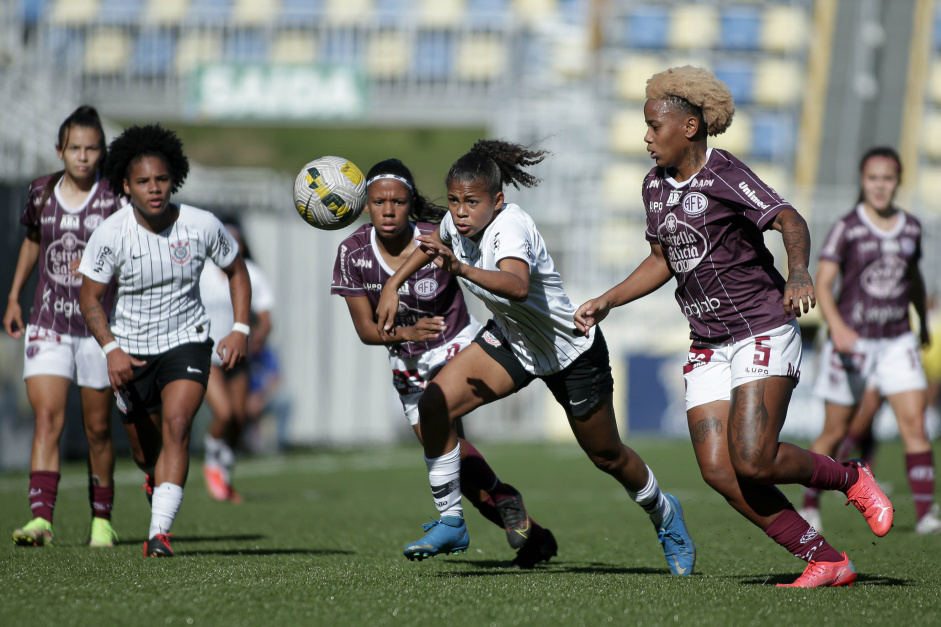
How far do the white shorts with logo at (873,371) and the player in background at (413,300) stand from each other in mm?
2781

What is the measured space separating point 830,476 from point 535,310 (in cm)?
144

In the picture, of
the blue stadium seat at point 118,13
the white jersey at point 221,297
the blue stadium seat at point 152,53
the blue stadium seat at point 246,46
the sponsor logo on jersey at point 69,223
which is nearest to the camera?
the sponsor logo on jersey at point 69,223

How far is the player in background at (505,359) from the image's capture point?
16.3 feet

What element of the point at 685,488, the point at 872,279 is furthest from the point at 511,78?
the point at 872,279

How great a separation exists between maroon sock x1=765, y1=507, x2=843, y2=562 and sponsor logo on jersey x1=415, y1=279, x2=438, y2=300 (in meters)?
1.97

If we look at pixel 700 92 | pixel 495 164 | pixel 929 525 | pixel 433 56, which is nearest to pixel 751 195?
pixel 700 92

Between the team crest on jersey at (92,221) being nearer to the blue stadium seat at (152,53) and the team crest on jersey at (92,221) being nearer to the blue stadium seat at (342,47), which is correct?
the blue stadium seat at (342,47)

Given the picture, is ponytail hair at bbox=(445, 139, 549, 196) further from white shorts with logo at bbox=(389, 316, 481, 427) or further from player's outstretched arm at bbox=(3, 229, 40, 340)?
player's outstretched arm at bbox=(3, 229, 40, 340)

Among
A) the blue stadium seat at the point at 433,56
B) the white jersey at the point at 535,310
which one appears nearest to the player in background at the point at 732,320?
the white jersey at the point at 535,310

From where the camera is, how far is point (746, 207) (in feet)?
Answer: 15.2

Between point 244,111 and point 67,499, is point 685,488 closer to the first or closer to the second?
point 67,499

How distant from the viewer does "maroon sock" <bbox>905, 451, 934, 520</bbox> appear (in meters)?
7.33

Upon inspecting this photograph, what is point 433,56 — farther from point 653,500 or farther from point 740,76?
point 653,500

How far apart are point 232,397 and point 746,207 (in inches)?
239
